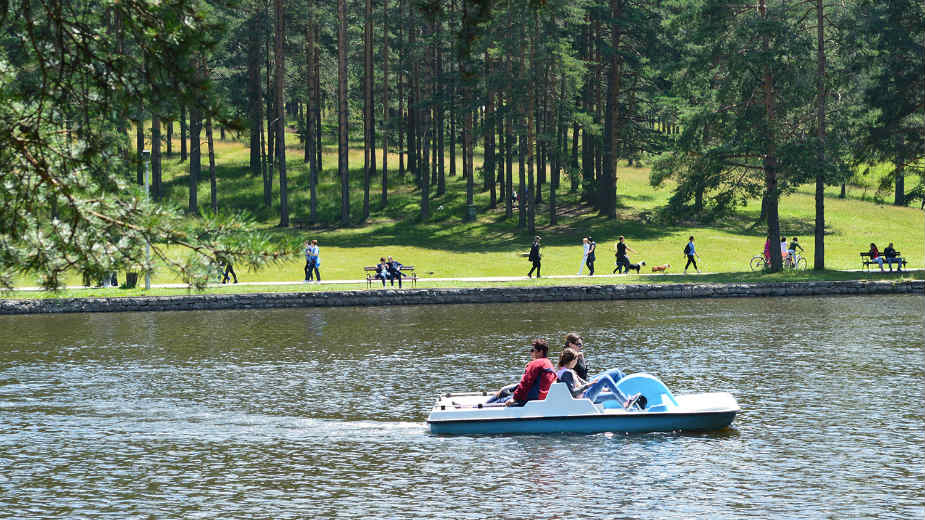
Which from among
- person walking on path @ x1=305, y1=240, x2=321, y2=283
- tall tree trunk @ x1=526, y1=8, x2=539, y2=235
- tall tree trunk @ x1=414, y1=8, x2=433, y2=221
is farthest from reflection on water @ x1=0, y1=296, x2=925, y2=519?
tall tree trunk @ x1=414, y1=8, x2=433, y2=221

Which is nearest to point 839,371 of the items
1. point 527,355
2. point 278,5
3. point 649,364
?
point 649,364

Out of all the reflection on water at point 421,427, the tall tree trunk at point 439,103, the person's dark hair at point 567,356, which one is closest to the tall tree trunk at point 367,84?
the tall tree trunk at point 439,103

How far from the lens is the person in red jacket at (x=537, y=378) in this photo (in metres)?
17.9

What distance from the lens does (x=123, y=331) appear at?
32094 mm

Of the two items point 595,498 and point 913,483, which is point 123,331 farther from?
point 913,483

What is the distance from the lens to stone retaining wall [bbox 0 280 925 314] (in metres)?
38.1

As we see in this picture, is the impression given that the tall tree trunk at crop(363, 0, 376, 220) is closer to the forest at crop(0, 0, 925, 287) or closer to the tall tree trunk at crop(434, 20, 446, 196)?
the forest at crop(0, 0, 925, 287)

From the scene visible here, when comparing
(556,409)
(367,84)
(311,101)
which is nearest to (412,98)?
(311,101)

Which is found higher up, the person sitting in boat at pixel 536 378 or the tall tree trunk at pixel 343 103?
the tall tree trunk at pixel 343 103

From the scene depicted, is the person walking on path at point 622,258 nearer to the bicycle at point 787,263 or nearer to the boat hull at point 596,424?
the bicycle at point 787,263

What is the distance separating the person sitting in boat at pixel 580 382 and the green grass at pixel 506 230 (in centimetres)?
2300

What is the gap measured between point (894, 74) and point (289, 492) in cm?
3664

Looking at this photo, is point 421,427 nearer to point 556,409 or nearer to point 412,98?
point 556,409

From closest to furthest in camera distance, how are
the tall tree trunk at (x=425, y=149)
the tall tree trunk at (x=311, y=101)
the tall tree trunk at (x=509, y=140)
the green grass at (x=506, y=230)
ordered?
the green grass at (x=506, y=230)
the tall tree trunk at (x=509, y=140)
the tall tree trunk at (x=425, y=149)
the tall tree trunk at (x=311, y=101)
